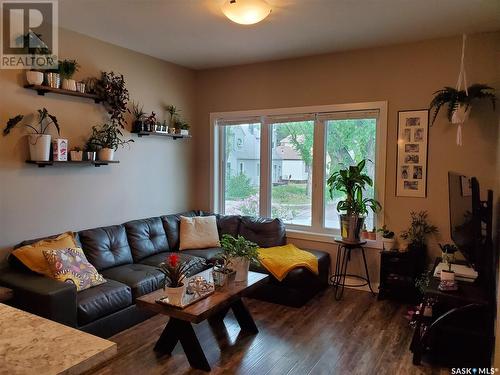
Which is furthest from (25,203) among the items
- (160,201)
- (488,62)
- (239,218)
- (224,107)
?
(488,62)

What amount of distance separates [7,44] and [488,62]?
170 inches

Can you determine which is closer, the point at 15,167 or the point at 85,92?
the point at 15,167

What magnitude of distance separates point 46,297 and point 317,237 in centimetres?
291

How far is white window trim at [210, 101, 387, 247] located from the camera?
3965 millimetres

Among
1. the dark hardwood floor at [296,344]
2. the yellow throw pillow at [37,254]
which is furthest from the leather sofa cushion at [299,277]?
the yellow throw pillow at [37,254]

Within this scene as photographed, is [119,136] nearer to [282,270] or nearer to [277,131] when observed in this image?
[277,131]

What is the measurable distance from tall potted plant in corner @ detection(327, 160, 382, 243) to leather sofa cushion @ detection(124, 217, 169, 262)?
205 centimetres

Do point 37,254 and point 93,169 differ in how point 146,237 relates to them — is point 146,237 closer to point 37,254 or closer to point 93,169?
point 93,169

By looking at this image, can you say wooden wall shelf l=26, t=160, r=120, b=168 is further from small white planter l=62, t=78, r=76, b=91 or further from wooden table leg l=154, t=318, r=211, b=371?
wooden table leg l=154, t=318, r=211, b=371

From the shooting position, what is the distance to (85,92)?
11.8 ft

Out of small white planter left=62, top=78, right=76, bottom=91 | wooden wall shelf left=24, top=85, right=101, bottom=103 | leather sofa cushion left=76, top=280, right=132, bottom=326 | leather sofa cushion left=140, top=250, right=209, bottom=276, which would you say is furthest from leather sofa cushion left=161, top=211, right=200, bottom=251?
small white planter left=62, top=78, right=76, bottom=91

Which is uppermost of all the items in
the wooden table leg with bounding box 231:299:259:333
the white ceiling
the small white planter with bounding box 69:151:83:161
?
the white ceiling

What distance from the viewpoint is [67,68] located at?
335 centimetres

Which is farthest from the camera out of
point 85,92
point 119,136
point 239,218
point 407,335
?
point 239,218
